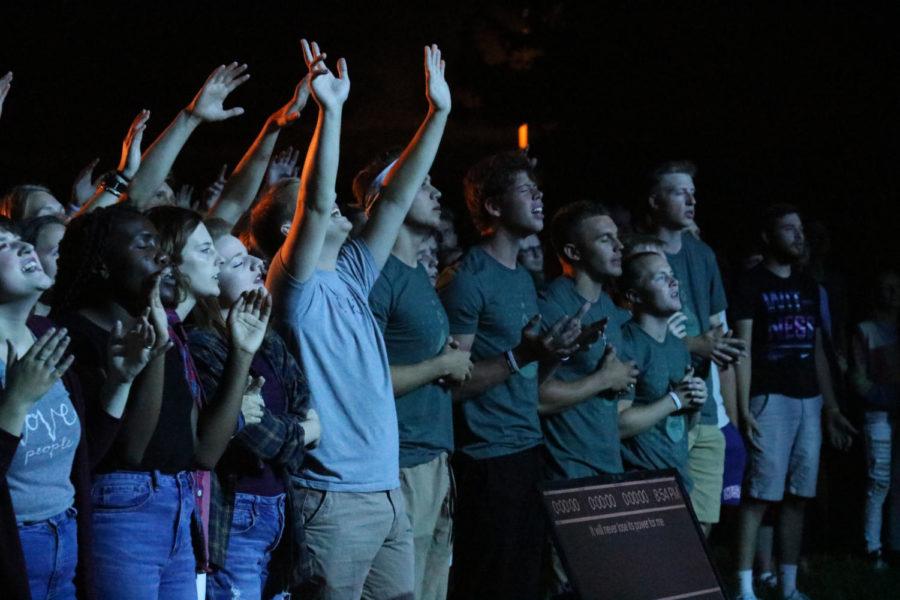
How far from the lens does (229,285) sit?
4.56 meters

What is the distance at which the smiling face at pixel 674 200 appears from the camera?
728 cm

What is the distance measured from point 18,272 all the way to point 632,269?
12.5 ft

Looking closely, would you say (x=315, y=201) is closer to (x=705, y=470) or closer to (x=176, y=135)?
(x=176, y=135)

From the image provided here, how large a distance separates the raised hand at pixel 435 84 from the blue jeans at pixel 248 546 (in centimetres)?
161

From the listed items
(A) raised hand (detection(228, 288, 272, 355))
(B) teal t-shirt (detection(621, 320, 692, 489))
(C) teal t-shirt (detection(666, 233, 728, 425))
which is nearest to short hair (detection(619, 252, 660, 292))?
(B) teal t-shirt (detection(621, 320, 692, 489))

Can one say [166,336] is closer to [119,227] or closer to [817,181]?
[119,227]

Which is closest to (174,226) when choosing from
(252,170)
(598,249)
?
(252,170)

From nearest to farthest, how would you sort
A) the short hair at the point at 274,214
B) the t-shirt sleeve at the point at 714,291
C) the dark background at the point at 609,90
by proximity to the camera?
the short hair at the point at 274,214, the t-shirt sleeve at the point at 714,291, the dark background at the point at 609,90

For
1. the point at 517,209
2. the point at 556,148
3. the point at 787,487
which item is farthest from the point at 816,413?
the point at 556,148

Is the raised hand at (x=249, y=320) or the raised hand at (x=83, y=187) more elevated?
the raised hand at (x=83, y=187)

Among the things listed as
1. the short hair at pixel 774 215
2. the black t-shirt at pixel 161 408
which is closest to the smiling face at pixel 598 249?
the short hair at pixel 774 215

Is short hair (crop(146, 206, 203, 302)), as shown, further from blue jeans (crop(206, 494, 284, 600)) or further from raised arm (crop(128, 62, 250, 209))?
blue jeans (crop(206, 494, 284, 600))

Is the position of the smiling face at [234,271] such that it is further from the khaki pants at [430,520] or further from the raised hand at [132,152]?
the khaki pants at [430,520]

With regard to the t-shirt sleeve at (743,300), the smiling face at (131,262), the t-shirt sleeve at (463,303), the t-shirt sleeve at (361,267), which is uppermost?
the smiling face at (131,262)
